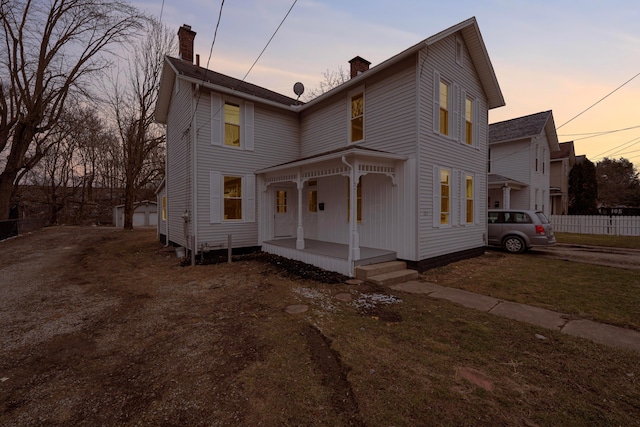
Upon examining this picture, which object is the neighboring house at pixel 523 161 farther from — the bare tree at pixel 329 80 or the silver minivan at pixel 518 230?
the bare tree at pixel 329 80

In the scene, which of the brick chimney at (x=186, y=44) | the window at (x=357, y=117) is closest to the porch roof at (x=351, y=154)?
the window at (x=357, y=117)

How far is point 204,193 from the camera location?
953cm

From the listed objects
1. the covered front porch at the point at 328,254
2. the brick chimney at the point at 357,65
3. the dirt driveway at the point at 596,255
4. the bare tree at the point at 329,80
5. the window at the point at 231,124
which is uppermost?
the bare tree at the point at 329,80

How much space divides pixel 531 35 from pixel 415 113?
6.96 metres

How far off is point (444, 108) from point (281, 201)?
22.6 feet

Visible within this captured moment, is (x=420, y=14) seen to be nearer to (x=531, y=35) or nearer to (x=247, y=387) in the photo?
(x=531, y=35)

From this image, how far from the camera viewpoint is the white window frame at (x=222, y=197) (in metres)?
9.70

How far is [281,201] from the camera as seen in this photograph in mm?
11398

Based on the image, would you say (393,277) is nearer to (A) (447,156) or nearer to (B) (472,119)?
(A) (447,156)

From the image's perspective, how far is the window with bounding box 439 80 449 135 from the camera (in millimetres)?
8773

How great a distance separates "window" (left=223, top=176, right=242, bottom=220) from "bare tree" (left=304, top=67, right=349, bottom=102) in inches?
596

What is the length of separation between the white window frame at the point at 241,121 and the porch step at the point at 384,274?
672cm

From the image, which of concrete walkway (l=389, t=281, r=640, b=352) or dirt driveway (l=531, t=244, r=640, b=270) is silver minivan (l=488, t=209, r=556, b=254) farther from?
concrete walkway (l=389, t=281, r=640, b=352)

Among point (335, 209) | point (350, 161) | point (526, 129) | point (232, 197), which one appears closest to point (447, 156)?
point (350, 161)
